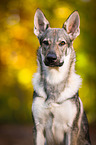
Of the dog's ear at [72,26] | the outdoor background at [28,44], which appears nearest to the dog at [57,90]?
the dog's ear at [72,26]

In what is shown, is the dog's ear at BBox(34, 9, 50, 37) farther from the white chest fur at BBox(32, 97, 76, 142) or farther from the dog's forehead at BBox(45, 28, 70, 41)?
the white chest fur at BBox(32, 97, 76, 142)

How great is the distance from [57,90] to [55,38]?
35.9 inches

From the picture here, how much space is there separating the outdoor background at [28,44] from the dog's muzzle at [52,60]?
576cm

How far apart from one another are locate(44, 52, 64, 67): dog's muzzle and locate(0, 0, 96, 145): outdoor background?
5.76 meters

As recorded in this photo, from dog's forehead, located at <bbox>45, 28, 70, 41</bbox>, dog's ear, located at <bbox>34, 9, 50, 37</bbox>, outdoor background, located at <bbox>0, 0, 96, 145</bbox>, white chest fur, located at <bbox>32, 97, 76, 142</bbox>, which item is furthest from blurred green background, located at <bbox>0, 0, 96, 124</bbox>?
white chest fur, located at <bbox>32, 97, 76, 142</bbox>

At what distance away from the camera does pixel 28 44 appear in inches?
393

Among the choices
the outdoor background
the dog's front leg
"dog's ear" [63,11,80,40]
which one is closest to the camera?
the dog's front leg

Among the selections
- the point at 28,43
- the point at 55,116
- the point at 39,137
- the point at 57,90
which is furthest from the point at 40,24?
the point at 28,43

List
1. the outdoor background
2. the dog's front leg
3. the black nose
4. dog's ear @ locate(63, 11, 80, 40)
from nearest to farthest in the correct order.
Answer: the black nose < the dog's front leg < dog's ear @ locate(63, 11, 80, 40) < the outdoor background

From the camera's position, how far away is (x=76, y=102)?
3773 millimetres

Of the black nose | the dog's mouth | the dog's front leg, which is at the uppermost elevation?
the black nose

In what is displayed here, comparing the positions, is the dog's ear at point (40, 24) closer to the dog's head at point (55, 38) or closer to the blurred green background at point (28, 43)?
the dog's head at point (55, 38)

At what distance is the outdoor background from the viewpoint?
9633mm

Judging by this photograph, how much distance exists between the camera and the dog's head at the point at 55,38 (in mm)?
3645
